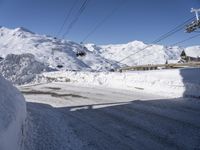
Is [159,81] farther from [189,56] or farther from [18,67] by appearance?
[189,56]

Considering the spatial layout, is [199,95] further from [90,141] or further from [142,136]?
[90,141]

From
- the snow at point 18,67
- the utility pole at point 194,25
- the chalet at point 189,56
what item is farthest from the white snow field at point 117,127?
the chalet at point 189,56

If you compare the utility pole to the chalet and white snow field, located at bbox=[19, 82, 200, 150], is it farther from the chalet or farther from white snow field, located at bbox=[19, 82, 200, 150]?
the chalet

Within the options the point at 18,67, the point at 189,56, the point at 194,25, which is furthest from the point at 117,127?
the point at 189,56

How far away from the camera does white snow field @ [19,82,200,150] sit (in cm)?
622

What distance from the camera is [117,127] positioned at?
773 cm

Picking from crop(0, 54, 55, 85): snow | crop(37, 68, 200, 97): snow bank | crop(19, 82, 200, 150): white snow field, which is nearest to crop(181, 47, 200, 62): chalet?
crop(0, 54, 55, 85): snow

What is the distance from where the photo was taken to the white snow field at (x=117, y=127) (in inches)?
245

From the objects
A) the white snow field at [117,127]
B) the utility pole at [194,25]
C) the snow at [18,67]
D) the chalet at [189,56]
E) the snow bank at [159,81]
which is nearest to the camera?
the white snow field at [117,127]

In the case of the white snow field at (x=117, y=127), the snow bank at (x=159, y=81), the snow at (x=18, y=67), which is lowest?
the white snow field at (x=117, y=127)

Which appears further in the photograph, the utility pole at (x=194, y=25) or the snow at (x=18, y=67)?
the snow at (x=18, y=67)

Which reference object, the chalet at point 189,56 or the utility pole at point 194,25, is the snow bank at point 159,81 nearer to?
the utility pole at point 194,25

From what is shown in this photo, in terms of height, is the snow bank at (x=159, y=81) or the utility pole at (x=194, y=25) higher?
the utility pole at (x=194, y=25)

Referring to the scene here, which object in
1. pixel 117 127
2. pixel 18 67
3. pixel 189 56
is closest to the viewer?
pixel 117 127
